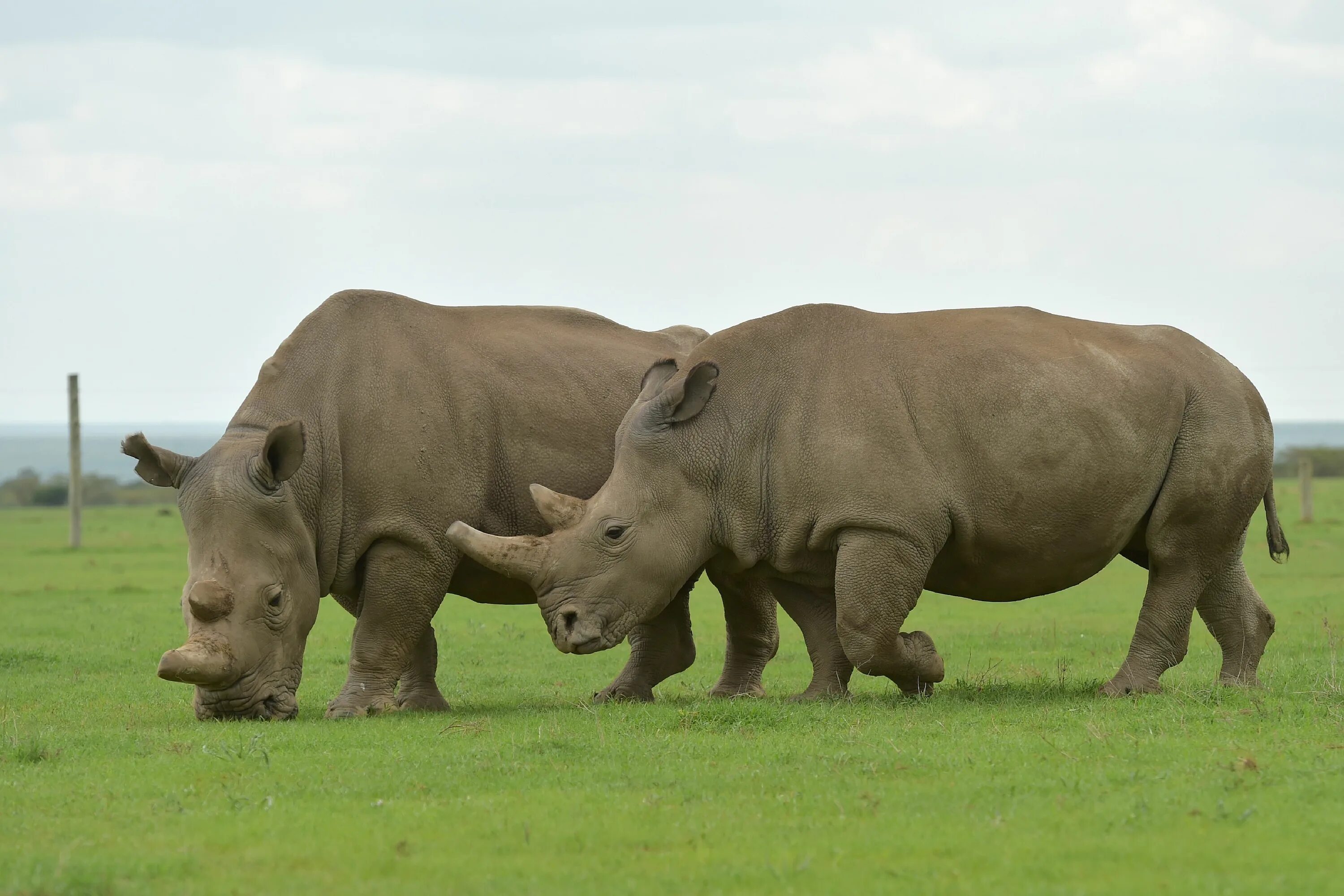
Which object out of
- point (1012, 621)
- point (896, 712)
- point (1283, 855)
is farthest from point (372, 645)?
point (1012, 621)

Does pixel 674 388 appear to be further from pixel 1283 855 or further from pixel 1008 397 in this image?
pixel 1283 855

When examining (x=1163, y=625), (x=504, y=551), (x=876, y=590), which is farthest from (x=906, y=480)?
(x=504, y=551)

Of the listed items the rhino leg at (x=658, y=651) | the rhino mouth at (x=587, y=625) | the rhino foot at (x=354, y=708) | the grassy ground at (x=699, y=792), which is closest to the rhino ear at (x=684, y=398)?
the rhino mouth at (x=587, y=625)

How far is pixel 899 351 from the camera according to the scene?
1045 centimetres

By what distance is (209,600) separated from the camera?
9672 mm

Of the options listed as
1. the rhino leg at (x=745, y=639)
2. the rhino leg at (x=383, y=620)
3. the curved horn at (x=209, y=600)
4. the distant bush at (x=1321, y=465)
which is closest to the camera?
the curved horn at (x=209, y=600)

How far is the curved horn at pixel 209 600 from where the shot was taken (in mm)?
9672

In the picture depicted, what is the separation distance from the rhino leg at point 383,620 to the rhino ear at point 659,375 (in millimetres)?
1697

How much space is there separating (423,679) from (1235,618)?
5.13 metres

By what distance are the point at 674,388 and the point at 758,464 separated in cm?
66

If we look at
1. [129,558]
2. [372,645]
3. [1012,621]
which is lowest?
[129,558]

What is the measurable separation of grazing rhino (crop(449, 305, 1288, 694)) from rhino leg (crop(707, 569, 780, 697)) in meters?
1.16

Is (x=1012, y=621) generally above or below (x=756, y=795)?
below

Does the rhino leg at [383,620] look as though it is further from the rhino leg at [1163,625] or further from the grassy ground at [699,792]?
the rhino leg at [1163,625]
